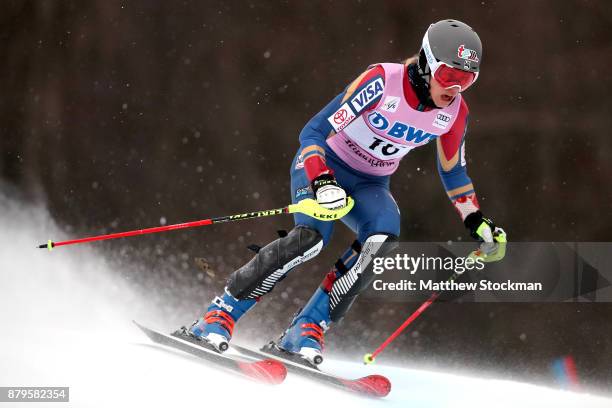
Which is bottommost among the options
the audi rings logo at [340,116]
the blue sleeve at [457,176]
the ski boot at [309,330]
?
the ski boot at [309,330]

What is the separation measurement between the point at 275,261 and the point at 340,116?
84 cm

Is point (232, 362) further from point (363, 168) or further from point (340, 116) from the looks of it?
point (340, 116)

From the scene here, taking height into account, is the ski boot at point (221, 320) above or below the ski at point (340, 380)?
above

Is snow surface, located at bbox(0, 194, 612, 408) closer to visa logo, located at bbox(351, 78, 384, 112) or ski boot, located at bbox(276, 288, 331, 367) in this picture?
ski boot, located at bbox(276, 288, 331, 367)

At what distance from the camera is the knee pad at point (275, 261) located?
14.2 ft

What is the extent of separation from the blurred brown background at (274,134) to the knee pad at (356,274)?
200 cm

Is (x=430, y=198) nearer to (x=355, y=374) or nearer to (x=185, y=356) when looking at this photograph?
(x=355, y=374)

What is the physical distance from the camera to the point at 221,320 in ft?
14.8

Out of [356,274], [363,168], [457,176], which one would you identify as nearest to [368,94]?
[363,168]

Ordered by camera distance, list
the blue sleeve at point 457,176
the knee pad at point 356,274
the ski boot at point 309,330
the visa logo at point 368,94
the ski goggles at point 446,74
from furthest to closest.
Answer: the blue sleeve at point 457,176, the ski boot at point 309,330, the knee pad at point 356,274, the visa logo at point 368,94, the ski goggles at point 446,74

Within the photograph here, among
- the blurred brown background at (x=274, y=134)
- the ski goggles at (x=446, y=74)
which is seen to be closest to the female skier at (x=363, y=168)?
the ski goggles at (x=446, y=74)

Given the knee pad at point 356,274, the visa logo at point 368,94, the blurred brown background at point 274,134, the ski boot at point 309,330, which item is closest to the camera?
the visa logo at point 368,94

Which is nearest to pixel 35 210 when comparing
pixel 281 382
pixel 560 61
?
pixel 281 382

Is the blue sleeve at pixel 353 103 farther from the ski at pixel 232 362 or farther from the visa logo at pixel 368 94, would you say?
the ski at pixel 232 362
